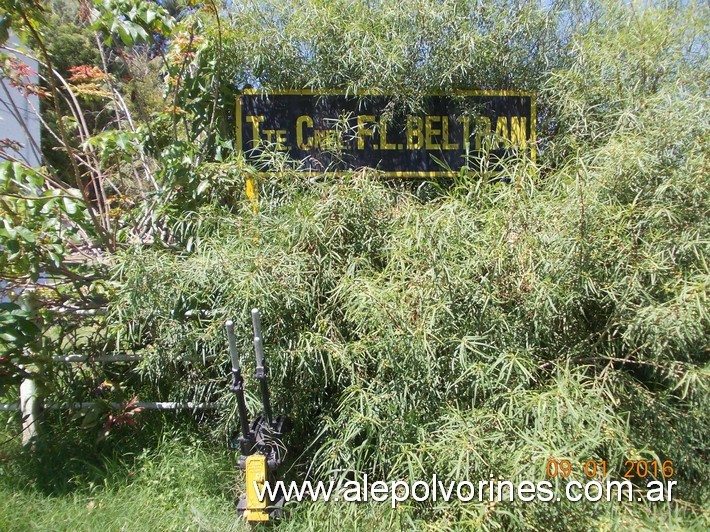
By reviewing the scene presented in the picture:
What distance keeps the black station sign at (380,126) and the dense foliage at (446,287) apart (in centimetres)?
23

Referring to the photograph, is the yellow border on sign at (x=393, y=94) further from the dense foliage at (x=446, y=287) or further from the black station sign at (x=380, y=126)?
the dense foliage at (x=446, y=287)

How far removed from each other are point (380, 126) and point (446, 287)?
154 cm

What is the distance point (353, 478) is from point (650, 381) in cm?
153

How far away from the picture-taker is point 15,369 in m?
2.80

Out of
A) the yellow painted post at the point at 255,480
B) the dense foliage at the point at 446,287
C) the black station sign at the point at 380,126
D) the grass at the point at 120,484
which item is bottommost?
the grass at the point at 120,484

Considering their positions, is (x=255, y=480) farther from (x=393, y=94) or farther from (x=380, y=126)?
(x=393, y=94)

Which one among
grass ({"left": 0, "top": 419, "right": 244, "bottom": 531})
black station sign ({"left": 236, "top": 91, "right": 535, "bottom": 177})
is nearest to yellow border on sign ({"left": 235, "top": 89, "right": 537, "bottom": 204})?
black station sign ({"left": 236, "top": 91, "right": 535, "bottom": 177})

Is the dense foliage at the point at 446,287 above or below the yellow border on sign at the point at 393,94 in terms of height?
below

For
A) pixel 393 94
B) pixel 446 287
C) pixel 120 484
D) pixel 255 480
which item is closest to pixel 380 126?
pixel 393 94

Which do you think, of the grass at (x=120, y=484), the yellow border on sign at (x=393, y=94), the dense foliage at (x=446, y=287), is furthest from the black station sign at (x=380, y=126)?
the grass at (x=120, y=484)

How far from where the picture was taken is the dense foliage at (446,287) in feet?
7.41

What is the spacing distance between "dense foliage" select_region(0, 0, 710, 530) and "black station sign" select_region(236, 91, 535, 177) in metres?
0.23

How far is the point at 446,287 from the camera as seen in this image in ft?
7.81

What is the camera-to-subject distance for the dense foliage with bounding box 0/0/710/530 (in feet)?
7.41
